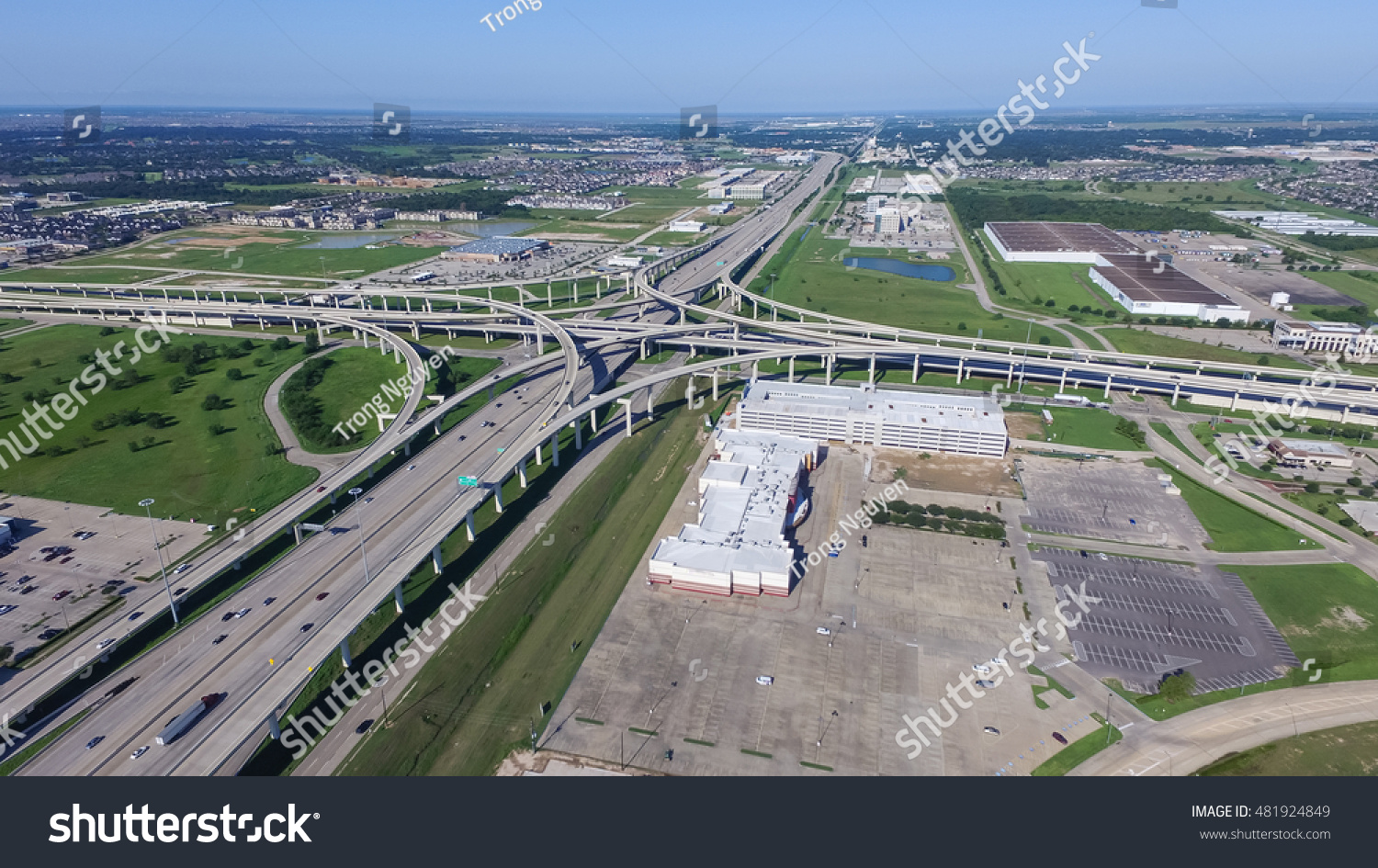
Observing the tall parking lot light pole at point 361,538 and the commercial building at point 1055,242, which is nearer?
the tall parking lot light pole at point 361,538

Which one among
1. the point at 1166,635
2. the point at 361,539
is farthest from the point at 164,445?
the point at 1166,635

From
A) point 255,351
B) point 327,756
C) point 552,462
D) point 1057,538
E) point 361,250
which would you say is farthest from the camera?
point 361,250

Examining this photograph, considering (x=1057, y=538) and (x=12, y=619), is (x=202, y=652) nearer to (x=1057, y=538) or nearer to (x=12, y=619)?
(x=12, y=619)

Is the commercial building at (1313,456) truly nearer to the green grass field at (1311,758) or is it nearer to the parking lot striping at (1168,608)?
the parking lot striping at (1168,608)

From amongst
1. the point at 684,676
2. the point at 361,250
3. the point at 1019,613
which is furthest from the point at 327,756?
the point at 361,250

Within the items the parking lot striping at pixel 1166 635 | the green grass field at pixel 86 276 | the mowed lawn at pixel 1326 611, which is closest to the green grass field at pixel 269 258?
the green grass field at pixel 86 276

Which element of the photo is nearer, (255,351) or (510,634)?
(510,634)
